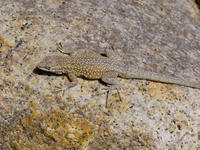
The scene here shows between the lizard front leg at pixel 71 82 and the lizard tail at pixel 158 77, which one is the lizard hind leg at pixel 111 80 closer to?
the lizard tail at pixel 158 77

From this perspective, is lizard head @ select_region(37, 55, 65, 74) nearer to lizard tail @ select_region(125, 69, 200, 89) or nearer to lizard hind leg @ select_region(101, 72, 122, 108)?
lizard hind leg @ select_region(101, 72, 122, 108)

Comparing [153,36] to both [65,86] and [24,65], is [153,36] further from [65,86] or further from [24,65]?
[24,65]

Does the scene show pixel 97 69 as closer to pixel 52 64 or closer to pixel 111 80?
pixel 111 80

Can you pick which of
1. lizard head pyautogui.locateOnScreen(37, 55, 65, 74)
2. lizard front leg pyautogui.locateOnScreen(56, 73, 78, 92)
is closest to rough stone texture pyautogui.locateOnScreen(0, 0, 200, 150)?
lizard front leg pyautogui.locateOnScreen(56, 73, 78, 92)

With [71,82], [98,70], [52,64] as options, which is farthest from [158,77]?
[52,64]

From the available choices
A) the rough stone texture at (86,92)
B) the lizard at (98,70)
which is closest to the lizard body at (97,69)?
the lizard at (98,70)

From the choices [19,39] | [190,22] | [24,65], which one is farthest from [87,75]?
[190,22]

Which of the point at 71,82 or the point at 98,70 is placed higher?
the point at 98,70
